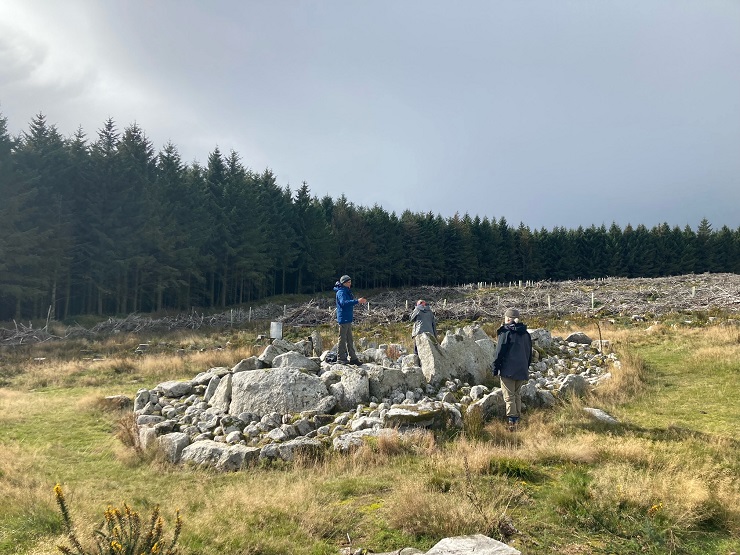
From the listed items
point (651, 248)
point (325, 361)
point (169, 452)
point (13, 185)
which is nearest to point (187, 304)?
point (13, 185)

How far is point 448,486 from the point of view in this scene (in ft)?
19.4

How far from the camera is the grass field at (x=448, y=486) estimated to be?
4.73 metres

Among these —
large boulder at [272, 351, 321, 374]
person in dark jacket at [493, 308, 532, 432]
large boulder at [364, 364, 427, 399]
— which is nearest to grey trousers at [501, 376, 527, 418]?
person in dark jacket at [493, 308, 532, 432]

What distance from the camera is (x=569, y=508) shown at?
5.11 meters

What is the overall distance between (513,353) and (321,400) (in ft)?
13.3

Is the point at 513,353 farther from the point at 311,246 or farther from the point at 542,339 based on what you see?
the point at 311,246

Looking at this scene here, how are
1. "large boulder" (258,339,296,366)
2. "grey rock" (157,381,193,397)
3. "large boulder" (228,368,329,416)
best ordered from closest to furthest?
"large boulder" (228,368,329,416) < "grey rock" (157,381,193,397) < "large boulder" (258,339,296,366)

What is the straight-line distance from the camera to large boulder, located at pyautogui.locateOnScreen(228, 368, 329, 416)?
9867 millimetres

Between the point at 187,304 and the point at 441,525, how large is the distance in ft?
152

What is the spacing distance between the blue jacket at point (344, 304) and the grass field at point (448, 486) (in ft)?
12.8

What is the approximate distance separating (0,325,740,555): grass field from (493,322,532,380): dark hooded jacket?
0.99 meters

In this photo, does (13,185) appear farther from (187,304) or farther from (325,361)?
(325,361)

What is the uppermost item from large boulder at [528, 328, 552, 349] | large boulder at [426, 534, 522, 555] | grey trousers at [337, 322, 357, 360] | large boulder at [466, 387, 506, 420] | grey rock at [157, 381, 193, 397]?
grey trousers at [337, 322, 357, 360]

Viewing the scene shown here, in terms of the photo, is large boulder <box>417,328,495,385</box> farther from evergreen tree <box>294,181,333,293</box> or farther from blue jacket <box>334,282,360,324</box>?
evergreen tree <box>294,181,333,293</box>
